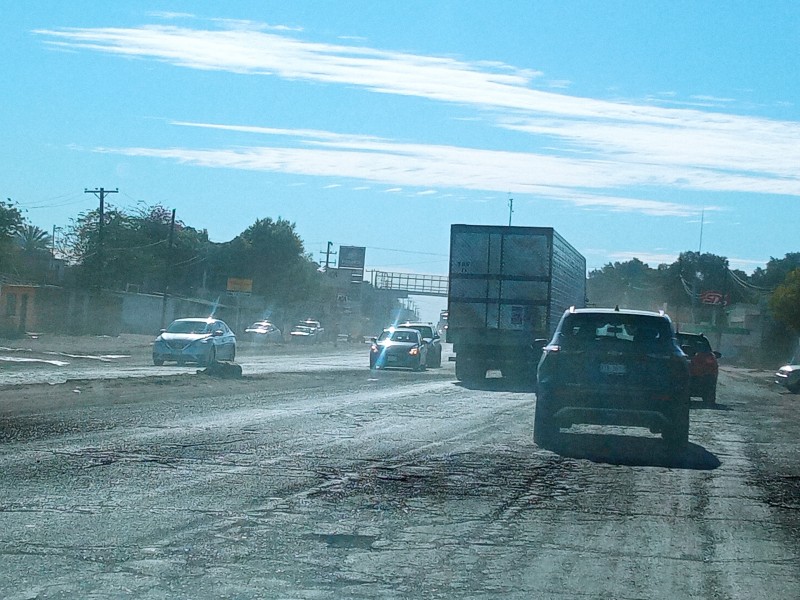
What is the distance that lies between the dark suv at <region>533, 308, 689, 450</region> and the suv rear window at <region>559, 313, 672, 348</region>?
13 millimetres

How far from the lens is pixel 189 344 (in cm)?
3312

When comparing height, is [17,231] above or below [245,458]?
above

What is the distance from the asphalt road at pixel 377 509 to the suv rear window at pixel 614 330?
142 centimetres

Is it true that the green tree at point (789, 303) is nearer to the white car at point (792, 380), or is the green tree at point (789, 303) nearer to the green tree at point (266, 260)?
the white car at point (792, 380)

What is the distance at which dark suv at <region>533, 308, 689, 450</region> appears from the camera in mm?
13344

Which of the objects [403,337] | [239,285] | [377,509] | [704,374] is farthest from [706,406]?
[239,285]

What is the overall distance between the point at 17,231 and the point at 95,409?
47.6 meters

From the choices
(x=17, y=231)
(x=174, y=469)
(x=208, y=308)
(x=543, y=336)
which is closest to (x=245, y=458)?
(x=174, y=469)

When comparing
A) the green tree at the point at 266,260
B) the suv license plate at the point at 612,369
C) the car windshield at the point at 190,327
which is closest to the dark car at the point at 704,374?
the suv license plate at the point at 612,369

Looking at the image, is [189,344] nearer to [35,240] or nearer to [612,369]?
[612,369]

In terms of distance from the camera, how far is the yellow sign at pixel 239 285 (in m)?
89.8

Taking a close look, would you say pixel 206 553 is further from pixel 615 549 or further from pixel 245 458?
pixel 245 458

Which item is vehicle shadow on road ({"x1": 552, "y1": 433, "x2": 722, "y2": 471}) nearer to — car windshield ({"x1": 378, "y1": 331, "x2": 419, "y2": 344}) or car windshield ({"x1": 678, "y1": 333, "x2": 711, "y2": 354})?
car windshield ({"x1": 678, "y1": 333, "x2": 711, "y2": 354})

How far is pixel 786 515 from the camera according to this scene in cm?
903
